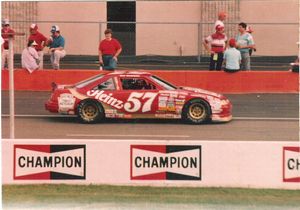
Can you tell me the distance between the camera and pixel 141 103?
51.8 feet

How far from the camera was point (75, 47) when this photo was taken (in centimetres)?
2634

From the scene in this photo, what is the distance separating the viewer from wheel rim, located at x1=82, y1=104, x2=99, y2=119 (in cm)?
1580

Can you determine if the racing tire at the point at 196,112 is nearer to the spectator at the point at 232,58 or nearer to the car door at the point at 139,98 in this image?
the car door at the point at 139,98

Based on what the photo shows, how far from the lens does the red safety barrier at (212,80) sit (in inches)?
773

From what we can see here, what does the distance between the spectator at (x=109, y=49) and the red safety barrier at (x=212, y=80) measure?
0.63 m

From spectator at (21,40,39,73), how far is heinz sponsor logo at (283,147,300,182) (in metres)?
11.2

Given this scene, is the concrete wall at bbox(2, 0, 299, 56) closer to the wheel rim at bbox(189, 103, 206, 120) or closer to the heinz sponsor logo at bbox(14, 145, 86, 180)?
the wheel rim at bbox(189, 103, 206, 120)

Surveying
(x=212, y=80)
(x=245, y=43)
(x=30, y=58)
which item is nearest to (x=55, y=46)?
(x=30, y=58)

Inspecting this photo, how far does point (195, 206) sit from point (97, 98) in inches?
294

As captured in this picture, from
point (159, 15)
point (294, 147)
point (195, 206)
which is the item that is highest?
point (159, 15)

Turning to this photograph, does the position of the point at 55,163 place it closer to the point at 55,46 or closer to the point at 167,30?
the point at 55,46

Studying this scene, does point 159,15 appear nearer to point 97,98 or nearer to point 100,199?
point 97,98

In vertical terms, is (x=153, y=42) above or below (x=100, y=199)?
above

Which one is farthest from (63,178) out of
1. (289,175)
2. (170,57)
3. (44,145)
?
(170,57)
